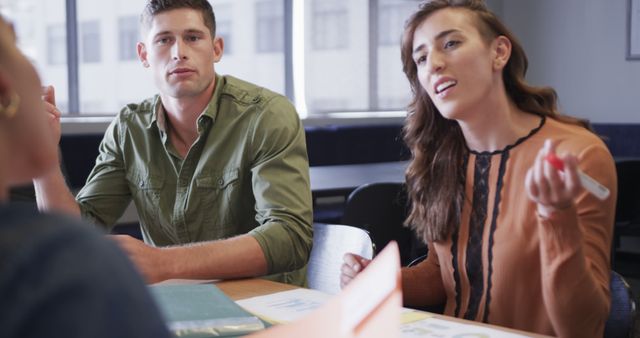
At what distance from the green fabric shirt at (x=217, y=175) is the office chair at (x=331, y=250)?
35mm

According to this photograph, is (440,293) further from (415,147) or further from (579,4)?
(579,4)

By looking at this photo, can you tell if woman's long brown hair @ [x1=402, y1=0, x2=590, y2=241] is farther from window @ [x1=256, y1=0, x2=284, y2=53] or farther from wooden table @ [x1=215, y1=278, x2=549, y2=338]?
window @ [x1=256, y1=0, x2=284, y2=53]

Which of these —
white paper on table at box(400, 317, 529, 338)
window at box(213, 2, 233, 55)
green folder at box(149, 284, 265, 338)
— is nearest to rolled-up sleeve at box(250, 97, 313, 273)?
green folder at box(149, 284, 265, 338)

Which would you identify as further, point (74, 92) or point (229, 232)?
point (74, 92)

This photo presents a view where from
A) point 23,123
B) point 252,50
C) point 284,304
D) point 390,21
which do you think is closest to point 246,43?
point 252,50

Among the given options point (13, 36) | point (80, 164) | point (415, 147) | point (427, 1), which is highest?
point (427, 1)

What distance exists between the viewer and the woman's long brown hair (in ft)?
6.08

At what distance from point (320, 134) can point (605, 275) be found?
4.91 meters

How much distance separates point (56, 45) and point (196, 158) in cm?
370

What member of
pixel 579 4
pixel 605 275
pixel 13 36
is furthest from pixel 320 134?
pixel 13 36

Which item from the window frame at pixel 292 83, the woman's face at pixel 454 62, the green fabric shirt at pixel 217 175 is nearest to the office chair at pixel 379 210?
the green fabric shirt at pixel 217 175

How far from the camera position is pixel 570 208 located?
1.36m

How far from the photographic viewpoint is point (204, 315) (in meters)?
1.32

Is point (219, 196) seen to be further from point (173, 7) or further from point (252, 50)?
point (252, 50)
